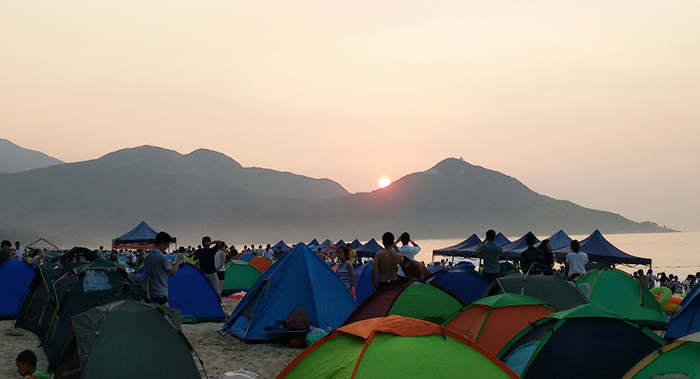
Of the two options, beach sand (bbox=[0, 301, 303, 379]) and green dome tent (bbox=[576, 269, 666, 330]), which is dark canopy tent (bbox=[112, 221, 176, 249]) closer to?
beach sand (bbox=[0, 301, 303, 379])

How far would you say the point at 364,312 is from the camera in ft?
31.9

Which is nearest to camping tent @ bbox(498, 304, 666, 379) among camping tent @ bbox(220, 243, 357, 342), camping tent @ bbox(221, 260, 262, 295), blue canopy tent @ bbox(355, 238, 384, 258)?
camping tent @ bbox(220, 243, 357, 342)

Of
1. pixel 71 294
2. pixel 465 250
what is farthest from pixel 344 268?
pixel 465 250

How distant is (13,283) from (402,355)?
10631 millimetres

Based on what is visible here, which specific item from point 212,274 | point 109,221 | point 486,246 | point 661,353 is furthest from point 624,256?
point 109,221

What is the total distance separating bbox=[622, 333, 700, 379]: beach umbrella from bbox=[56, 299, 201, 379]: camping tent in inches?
180

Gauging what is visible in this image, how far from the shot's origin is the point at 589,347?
→ 6742 mm

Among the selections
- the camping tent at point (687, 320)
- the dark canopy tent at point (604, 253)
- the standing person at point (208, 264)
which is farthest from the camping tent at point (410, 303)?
the dark canopy tent at point (604, 253)

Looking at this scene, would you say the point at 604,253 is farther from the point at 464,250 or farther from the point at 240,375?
the point at 240,375

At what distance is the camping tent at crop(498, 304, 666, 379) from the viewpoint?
21.9 ft

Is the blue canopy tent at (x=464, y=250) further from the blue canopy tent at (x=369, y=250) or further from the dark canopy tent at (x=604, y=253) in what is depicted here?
the dark canopy tent at (x=604, y=253)

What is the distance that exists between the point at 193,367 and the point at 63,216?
637ft

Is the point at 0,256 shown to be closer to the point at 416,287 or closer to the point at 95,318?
the point at 95,318

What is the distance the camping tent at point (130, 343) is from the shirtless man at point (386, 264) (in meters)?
3.49
